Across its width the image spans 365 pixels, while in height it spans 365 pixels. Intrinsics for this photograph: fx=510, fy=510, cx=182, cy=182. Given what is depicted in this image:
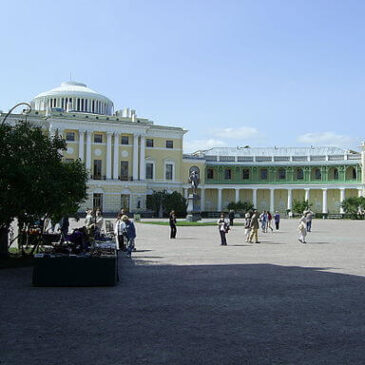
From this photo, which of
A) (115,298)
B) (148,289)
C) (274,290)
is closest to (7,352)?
(115,298)

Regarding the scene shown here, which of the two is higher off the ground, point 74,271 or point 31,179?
point 31,179

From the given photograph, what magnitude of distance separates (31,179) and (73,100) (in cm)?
6444

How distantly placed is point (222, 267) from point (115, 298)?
18.2 feet

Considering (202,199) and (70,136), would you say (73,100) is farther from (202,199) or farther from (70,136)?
(202,199)

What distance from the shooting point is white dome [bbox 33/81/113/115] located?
76.0 metres

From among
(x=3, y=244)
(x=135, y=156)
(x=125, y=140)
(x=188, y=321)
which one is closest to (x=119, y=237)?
(x=3, y=244)

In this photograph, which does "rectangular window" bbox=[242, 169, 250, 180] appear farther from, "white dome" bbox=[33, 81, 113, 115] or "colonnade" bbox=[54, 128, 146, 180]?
"white dome" bbox=[33, 81, 113, 115]

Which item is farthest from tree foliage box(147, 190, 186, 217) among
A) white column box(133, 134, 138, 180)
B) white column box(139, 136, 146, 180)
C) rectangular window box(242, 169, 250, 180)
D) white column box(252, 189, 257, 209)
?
rectangular window box(242, 169, 250, 180)

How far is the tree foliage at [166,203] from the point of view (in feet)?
213

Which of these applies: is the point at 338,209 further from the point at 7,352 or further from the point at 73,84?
the point at 7,352

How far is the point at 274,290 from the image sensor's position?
1128cm

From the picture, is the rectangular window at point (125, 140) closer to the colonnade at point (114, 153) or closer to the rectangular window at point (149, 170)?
the colonnade at point (114, 153)

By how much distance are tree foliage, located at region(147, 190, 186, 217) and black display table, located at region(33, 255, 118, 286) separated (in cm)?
5245

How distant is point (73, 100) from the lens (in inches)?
3000
